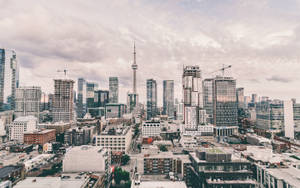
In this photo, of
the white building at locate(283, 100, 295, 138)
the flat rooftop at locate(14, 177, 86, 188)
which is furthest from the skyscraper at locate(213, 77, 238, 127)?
the flat rooftop at locate(14, 177, 86, 188)

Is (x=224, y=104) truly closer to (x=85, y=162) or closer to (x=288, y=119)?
(x=288, y=119)

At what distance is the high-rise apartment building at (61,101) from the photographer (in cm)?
19588

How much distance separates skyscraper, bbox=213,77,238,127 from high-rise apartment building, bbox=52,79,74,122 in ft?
495

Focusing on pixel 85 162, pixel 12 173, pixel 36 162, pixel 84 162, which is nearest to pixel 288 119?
pixel 85 162

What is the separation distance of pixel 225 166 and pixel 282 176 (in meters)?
15.0

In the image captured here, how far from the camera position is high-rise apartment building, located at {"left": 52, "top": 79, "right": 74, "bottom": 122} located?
19588 centimetres

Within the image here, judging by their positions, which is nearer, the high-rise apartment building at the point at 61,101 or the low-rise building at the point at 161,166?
the low-rise building at the point at 161,166

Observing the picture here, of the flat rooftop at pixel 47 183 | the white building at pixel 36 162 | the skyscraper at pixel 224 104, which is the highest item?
the skyscraper at pixel 224 104

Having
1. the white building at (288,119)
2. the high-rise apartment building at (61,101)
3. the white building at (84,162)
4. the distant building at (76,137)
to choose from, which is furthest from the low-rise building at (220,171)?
the high-rise apartment building at (61,101)

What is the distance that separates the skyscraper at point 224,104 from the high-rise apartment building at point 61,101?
495 feet

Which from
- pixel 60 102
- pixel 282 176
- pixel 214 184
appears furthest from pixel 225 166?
pixel 60 102

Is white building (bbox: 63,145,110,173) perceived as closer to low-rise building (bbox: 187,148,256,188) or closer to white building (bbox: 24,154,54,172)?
white building (bbox: 24,154,54,172)

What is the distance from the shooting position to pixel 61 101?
19700 cm

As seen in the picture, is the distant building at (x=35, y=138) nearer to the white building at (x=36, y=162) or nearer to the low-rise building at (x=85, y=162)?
the white building at (x=36, y=162)
